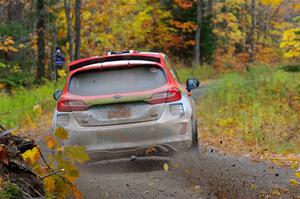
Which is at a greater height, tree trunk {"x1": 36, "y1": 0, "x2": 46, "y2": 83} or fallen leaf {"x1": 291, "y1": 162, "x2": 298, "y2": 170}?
fallen leaf {"x1": 291, "y1": 162, "x2": 298, "y2": 170}

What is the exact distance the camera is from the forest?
35.8 feet

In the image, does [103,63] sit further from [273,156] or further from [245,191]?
[273,156]

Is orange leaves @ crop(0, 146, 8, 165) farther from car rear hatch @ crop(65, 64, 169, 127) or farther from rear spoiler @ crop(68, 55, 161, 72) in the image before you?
rear spoiler @ crop(68, 55, 161, 72)

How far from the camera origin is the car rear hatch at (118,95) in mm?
7898

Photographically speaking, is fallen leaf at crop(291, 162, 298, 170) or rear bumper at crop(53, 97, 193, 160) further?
fallen leaf at crop(291, 162, 298, 170)

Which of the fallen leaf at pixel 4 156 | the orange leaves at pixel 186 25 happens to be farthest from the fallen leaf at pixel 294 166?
the orange leaves at pixel 186 25

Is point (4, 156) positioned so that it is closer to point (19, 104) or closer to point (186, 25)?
point (19, 104)

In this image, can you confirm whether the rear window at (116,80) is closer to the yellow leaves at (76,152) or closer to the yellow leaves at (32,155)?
the yellow leaves at (32,155)

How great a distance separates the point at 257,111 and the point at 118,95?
8.84 m

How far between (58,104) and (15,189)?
380 cm

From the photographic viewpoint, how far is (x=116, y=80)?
823cm

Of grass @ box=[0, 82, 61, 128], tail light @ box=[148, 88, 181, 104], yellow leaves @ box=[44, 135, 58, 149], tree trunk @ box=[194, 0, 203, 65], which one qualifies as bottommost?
tree trunk @ box=[194, 0, 203, 65]

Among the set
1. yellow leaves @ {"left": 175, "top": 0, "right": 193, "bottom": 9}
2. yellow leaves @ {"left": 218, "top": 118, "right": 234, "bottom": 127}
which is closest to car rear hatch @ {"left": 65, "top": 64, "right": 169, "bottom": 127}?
yellow leaves @ {"left": 218, "top": 118, "right": 234, "bottom": 127}

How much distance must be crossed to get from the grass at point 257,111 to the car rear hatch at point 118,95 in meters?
4.10
